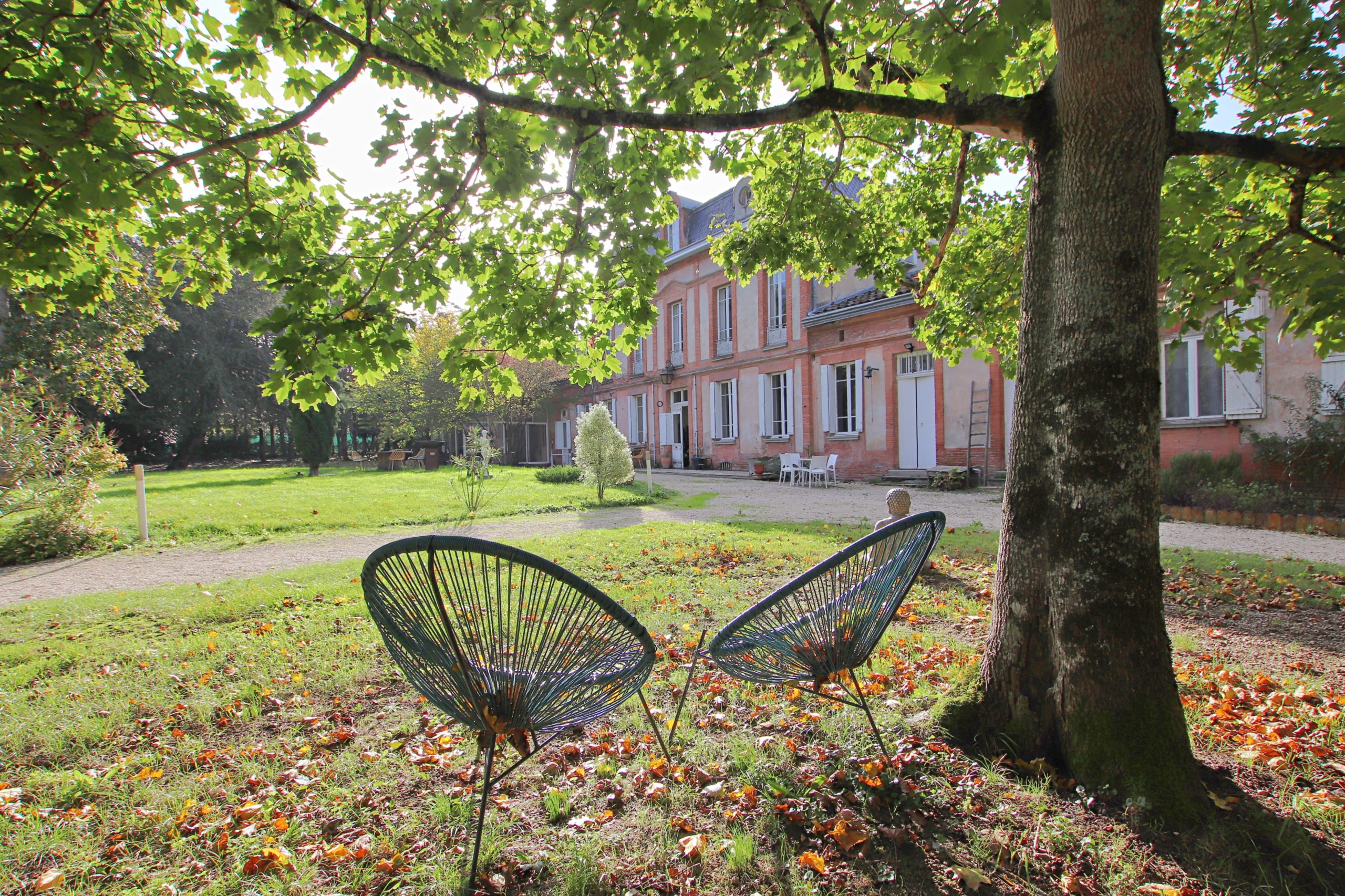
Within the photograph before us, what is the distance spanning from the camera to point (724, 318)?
2136 cm

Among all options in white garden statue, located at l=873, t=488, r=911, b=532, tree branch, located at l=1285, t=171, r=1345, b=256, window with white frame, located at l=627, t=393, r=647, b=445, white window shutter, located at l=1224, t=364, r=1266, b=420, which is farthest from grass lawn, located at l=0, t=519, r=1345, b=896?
window with white frame, located at l=627, t=393, r=647, b=445

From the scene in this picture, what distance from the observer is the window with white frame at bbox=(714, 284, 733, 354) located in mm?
20953

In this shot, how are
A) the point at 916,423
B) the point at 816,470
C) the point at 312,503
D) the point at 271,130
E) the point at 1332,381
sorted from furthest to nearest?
the point at 816,470
the point at 916,423
the point at 312,503
the point at 1332,381
the point at 271,130

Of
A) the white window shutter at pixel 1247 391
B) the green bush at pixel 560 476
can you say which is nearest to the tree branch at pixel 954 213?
the white window shutter at pixel 1247 391

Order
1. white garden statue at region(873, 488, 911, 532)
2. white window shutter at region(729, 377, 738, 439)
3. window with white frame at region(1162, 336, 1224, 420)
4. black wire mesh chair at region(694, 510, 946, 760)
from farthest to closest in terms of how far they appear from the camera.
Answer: white window shutter at region(729, 377, 738, 439) < window with white frame at region(1162, 336, 1224, 420) < white garden statue at region(873, 488, 911, 532) < black wire mesh chair at region(694, 510, 946, 760)

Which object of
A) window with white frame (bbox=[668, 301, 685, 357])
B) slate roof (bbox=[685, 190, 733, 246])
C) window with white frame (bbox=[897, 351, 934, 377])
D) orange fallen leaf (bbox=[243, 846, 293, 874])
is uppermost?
slate roof (bbox=[685, 190, 733, 246])

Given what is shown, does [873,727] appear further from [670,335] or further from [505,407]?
[505,407]

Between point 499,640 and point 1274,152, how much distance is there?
3564 mm

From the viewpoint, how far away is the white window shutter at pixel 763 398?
1920 centimetres

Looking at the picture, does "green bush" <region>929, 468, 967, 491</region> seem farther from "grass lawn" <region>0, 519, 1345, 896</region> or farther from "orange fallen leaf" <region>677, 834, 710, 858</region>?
"orange fallen leaf" <region>677, 834, 710, 858</region>

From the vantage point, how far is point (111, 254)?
3646 mm

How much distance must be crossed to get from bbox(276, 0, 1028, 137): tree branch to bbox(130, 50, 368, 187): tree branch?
0.43 ft

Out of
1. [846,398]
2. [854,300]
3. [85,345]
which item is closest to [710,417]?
[846,398]

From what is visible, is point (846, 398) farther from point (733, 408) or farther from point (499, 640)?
point (499, 640)
